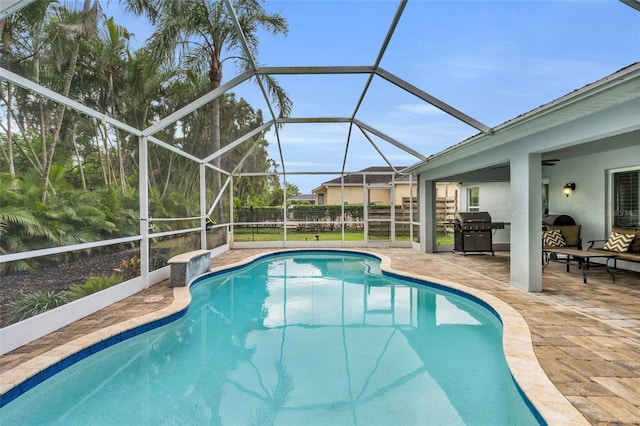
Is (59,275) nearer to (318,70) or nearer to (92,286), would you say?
(92,286)

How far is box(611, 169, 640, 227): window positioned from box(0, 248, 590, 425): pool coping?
15.4ft

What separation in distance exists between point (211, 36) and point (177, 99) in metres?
3.07

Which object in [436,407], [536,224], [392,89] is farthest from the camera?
[392,89]

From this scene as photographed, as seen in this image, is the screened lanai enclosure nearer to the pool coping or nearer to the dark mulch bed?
the dark mulch bed

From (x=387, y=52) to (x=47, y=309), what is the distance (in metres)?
6.07

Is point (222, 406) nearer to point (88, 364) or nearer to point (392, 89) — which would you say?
point (88, 364)

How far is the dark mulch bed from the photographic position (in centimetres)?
347

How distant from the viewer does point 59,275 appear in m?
4.23

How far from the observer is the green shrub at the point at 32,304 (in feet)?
11.6

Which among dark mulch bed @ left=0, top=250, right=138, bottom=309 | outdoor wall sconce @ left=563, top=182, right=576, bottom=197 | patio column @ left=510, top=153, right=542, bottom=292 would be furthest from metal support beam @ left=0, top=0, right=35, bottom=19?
outdoor wall sconce @ left=563, top=182, right=576, bottom=197

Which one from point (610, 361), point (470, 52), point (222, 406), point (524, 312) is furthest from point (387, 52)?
point (222, 406)

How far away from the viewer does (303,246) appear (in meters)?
12.7

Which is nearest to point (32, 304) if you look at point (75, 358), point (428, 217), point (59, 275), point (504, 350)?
point (59, 275)

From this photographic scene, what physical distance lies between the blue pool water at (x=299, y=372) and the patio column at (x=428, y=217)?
4.90 meters
